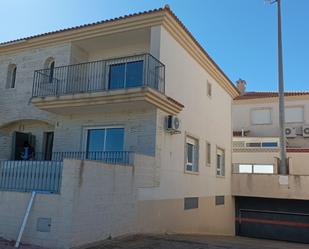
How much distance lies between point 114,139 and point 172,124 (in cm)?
227

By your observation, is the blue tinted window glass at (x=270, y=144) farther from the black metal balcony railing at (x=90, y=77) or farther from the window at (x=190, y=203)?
the black metal balcony railing at (x=90, y=77)

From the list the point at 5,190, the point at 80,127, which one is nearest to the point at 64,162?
the point at 5,190

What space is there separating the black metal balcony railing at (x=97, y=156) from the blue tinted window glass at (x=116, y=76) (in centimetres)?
273

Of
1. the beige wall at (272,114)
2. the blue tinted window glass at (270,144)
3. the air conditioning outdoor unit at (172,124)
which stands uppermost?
the beige wall at (272,114)

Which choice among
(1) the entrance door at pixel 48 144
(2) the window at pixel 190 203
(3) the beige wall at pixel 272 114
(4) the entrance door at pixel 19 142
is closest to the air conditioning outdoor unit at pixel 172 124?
(2) the window at pixel 190 203

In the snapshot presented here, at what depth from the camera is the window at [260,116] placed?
30359mm

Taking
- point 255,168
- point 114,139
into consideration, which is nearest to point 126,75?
point 114,139

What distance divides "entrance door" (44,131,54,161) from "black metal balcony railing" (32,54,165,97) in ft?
6.20

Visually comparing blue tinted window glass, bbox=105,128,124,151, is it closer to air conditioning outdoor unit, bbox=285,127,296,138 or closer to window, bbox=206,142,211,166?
window, bbox=206,142,211,166

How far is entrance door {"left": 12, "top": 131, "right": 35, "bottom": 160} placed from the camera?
14711 millimetres

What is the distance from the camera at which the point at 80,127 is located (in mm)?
13492

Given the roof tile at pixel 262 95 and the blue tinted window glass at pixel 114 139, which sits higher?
the roof tile at pixel 262 95

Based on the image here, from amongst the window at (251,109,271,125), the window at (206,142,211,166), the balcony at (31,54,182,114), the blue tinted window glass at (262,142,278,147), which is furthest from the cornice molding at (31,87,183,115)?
the window at (251,109,271,125)

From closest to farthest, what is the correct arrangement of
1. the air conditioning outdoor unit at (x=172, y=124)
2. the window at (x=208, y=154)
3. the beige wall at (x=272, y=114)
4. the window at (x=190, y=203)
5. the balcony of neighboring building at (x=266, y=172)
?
the air conditioning outdoor unit at (x=172, y=124), the window at (x=190, y=203), the window at (x=208, y=154), the balcony of neighboring building at (x=266, y=172), the beige wall at (x=272, y=114)
